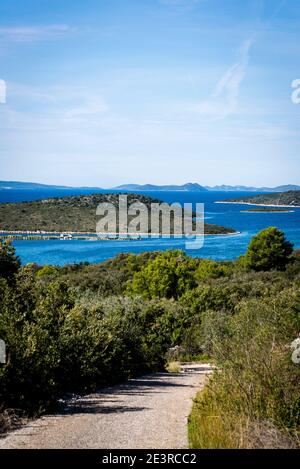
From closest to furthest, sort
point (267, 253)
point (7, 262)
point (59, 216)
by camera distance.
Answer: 1. point (7, 262)
2. point (267, 253)
3. point (59, 216)

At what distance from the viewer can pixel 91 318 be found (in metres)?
19.7

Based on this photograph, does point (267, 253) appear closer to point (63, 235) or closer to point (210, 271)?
point (210, 271)

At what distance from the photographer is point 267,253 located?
60812mm

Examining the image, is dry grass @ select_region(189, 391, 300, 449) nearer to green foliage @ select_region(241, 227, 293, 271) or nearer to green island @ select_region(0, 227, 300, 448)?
green island @ select_region(0, 227, 300, 448)

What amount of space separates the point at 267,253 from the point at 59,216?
8181cm

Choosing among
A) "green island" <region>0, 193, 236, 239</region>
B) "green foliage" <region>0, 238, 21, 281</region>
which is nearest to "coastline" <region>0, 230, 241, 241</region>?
"green island" <region>0, 193, 236, 239</region>

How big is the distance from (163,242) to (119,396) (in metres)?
105

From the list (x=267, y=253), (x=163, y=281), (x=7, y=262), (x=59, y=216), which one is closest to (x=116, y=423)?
(x=7, y=262)

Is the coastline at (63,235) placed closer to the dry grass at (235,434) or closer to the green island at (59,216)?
the green island at (59,216)

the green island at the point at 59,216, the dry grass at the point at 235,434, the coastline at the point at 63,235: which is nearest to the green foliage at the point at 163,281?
the dry grass at the point at 235,434

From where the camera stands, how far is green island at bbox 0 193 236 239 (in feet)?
422

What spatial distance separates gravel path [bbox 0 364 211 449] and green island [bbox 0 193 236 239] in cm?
11088

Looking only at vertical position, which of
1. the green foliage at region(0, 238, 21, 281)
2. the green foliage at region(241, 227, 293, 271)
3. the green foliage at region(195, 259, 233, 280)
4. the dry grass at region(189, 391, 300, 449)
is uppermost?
the green foliage at region(0, 238, 21, 281)

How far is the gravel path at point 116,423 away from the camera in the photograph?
999 cm
